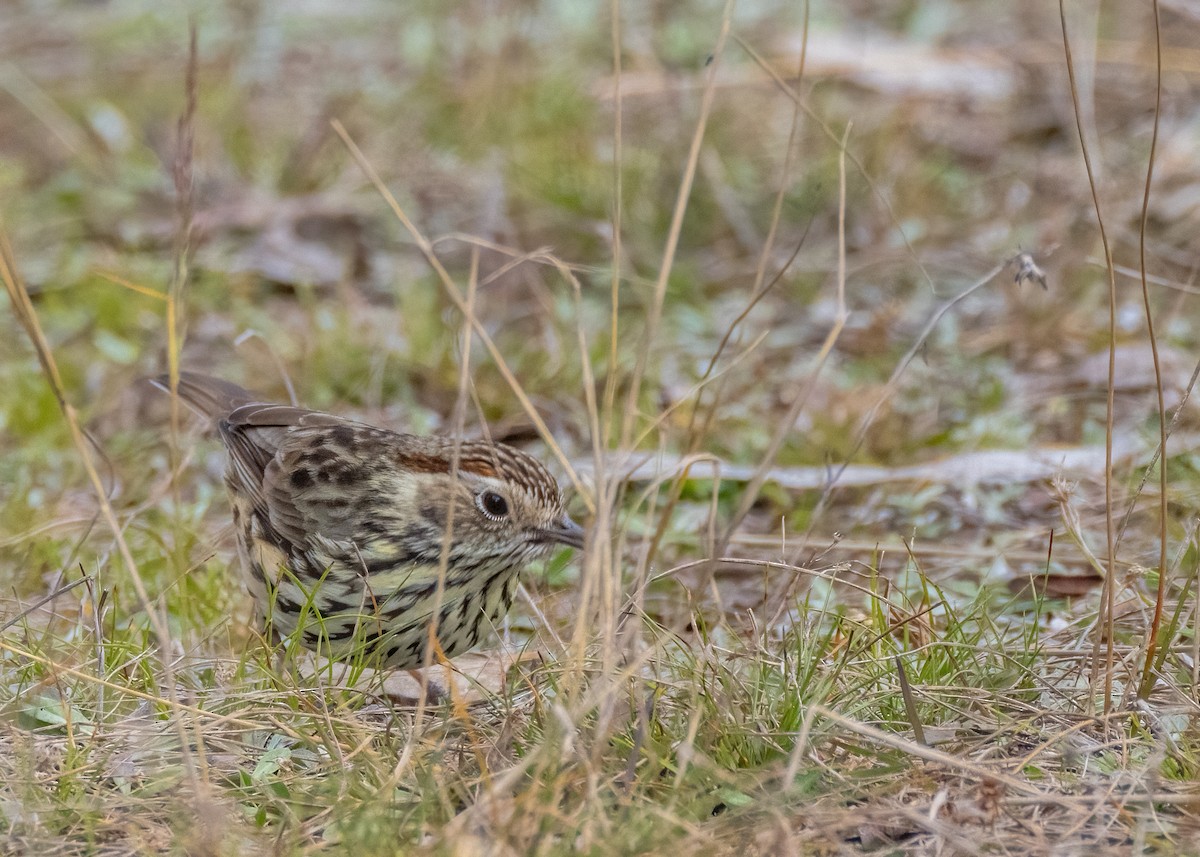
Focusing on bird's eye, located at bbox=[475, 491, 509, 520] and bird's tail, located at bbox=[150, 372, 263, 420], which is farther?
bird's tail, located at bbox=[150, 372, 263, 420]

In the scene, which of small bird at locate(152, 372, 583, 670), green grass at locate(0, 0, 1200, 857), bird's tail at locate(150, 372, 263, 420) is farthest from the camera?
bird's tail at locate(150, 372, 263, 420)

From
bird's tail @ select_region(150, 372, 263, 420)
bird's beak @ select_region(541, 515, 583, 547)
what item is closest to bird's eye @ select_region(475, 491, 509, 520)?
bird's beak @ select_region(541, 515, 583, 547)

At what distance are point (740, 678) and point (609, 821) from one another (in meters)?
0.74

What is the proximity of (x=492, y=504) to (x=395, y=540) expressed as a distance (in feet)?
1.01

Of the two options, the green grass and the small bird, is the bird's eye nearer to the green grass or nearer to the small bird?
the small bird

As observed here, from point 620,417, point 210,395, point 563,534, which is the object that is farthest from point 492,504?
point 620,417

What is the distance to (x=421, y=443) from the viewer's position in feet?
14.5

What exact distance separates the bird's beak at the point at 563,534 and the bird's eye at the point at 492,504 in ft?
0.44

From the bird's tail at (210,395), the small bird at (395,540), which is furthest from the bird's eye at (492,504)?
the bird's tail at (210,395)

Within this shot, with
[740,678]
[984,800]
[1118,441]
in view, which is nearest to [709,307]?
[1118,441]

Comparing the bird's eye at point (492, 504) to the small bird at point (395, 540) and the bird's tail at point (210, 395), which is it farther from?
the bird's tail at point (210, 395)

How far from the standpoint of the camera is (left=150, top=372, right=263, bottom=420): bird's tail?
5.15 meters

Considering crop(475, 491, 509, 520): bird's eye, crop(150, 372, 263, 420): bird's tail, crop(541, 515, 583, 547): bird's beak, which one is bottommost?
crop(150, 372, 263, 420): bird's tail

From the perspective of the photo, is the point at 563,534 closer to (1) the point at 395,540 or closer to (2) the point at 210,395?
(1) the point at 395,540
